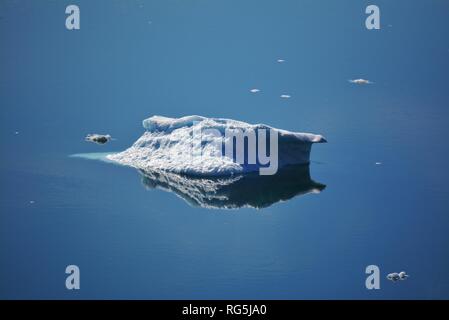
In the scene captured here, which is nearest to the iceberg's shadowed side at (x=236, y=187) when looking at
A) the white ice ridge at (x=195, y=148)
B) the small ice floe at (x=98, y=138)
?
the white ice ridge at (x=195, y=148)

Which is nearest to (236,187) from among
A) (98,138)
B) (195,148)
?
(195,148)

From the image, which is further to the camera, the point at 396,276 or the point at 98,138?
the point at 98,138

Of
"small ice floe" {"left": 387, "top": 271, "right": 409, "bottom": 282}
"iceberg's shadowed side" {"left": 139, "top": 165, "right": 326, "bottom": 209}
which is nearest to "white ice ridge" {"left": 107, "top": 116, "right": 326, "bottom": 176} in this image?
"iceberg's shadowed side" {"left": 139, "top": 165, "right": 326, "bottom": 209}

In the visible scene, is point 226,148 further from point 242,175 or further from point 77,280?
point 77,280

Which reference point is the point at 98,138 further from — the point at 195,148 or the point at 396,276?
the point at 396,276

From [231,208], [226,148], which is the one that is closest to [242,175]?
[226,148]

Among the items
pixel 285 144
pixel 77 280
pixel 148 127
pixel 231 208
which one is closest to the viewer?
pixel 77 280

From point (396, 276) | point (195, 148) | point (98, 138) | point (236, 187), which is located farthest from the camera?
point (98, 138)
